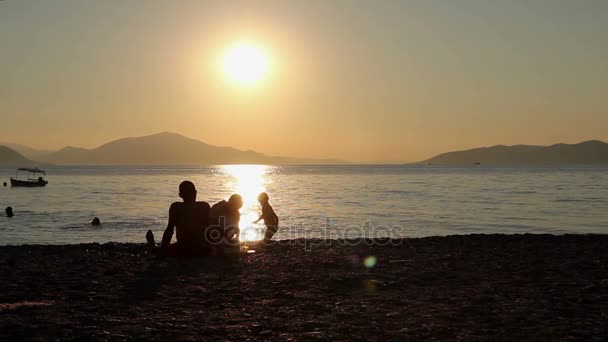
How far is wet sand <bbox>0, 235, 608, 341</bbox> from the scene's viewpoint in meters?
6.94

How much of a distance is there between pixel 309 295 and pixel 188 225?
14.0 feet

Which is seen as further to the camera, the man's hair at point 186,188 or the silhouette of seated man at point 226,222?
the silhouette of seated man at point 226,222

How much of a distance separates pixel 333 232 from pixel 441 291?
60.5 ft

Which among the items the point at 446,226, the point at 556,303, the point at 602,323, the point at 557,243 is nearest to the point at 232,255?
the point at 556,303

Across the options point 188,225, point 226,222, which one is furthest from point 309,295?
point 226,222

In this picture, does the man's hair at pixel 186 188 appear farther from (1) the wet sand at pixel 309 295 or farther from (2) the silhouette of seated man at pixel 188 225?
(1) the wet sand at pixel 309 295

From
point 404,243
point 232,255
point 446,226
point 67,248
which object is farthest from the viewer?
point 446,226

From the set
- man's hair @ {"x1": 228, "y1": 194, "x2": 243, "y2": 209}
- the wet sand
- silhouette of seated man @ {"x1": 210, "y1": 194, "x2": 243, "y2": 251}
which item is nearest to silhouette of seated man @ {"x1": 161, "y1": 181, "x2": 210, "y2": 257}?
the wet sand

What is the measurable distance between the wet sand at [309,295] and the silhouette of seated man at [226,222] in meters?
0.59

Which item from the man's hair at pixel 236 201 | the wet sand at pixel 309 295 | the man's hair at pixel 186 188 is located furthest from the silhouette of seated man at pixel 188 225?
the man's hair at pixel 236 201

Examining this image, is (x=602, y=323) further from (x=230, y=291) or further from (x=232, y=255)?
(x=232, y=255)

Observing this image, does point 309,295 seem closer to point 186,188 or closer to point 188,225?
point 186,188

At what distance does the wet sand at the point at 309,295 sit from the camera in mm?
6941

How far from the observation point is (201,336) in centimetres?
671
